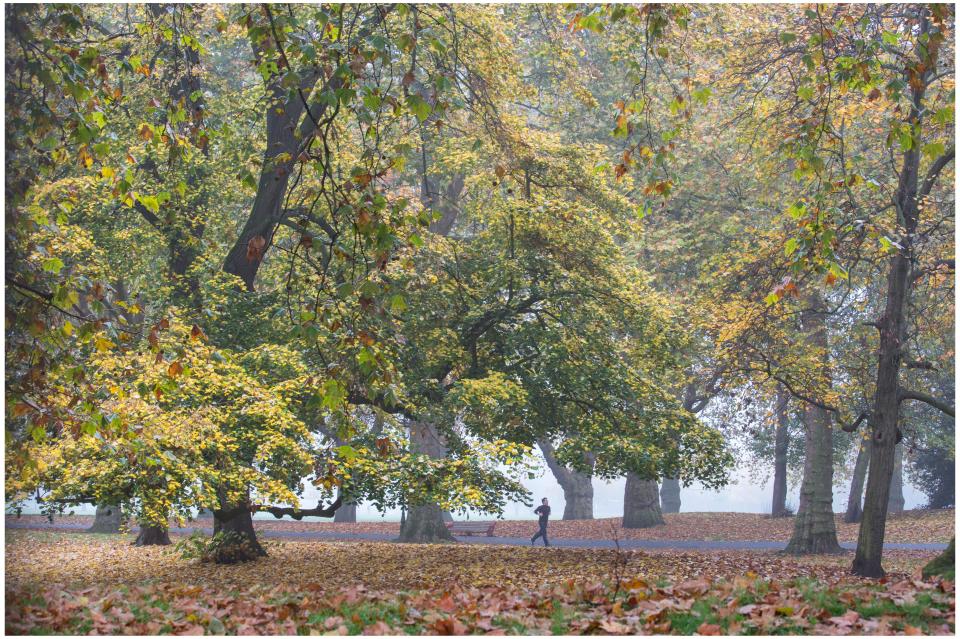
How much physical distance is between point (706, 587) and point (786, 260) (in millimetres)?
9224

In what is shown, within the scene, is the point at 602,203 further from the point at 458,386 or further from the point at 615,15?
the point at 615,15

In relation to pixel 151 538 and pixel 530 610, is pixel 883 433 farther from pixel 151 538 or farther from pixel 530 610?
pixel 151 538

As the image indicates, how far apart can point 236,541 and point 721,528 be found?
1895cm

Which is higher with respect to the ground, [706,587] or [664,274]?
[664,274]

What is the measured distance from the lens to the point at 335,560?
17.4 metres

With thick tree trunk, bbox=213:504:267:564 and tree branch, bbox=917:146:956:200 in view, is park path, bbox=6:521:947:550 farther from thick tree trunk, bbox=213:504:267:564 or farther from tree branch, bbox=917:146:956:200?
tree branch, bbox=917:146:956:200

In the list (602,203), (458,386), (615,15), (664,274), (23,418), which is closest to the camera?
(615,15)

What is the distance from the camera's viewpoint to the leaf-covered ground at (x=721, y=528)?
26.7m

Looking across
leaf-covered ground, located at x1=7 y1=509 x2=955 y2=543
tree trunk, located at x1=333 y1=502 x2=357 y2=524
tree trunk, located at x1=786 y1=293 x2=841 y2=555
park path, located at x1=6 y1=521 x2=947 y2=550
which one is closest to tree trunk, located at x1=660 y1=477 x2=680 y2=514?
leaf-covered ground, located at x1=7 y1=509 x2=955 y2=543

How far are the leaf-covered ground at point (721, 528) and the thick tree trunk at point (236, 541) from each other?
1260cm

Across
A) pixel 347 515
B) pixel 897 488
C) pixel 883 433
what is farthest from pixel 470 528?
pixel 883 433

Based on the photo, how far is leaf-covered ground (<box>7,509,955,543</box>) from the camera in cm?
2670

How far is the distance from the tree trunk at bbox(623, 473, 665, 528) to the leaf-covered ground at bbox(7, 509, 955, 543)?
1.11 ft

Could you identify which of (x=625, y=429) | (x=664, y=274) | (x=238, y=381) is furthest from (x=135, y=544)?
(x=664, y=274)
